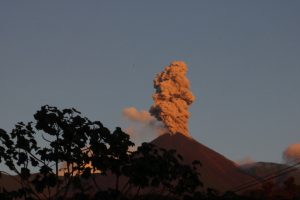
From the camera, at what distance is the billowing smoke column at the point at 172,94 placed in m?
191

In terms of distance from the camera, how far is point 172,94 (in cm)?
→ 19138

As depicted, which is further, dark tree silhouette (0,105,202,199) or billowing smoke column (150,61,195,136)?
billowing smoke column (150,61,195,136)

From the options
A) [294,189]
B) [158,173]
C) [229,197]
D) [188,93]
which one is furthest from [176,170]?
[188,93]

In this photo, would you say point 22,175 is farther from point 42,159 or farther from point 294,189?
point 294,189

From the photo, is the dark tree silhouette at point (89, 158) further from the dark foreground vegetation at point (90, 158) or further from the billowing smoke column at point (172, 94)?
the billowing smoke column at point (172, 94)

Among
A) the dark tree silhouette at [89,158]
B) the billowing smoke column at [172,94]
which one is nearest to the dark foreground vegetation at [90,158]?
the dark tree silhouette at [89,158]

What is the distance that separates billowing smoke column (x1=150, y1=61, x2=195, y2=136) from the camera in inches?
7508

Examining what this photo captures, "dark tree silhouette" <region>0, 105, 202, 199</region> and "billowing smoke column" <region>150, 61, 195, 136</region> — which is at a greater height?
"billowing smoke column" <region>150, 61, 195, 136</region>

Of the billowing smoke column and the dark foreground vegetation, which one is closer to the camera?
the dark foreground vegetation

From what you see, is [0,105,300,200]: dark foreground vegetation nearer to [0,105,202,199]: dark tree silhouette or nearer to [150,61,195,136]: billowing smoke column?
[0,105,202,199]: dark tree silhouette

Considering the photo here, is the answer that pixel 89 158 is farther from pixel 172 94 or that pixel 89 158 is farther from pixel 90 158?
pixel 172 94

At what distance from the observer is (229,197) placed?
2267 centimetres

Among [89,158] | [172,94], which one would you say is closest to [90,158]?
[89,158]

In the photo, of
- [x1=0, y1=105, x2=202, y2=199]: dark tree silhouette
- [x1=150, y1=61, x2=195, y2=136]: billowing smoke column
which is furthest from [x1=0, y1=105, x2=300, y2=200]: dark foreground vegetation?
[x1=150, y1=61, x2=195, y2=136]: billowing smoke column
